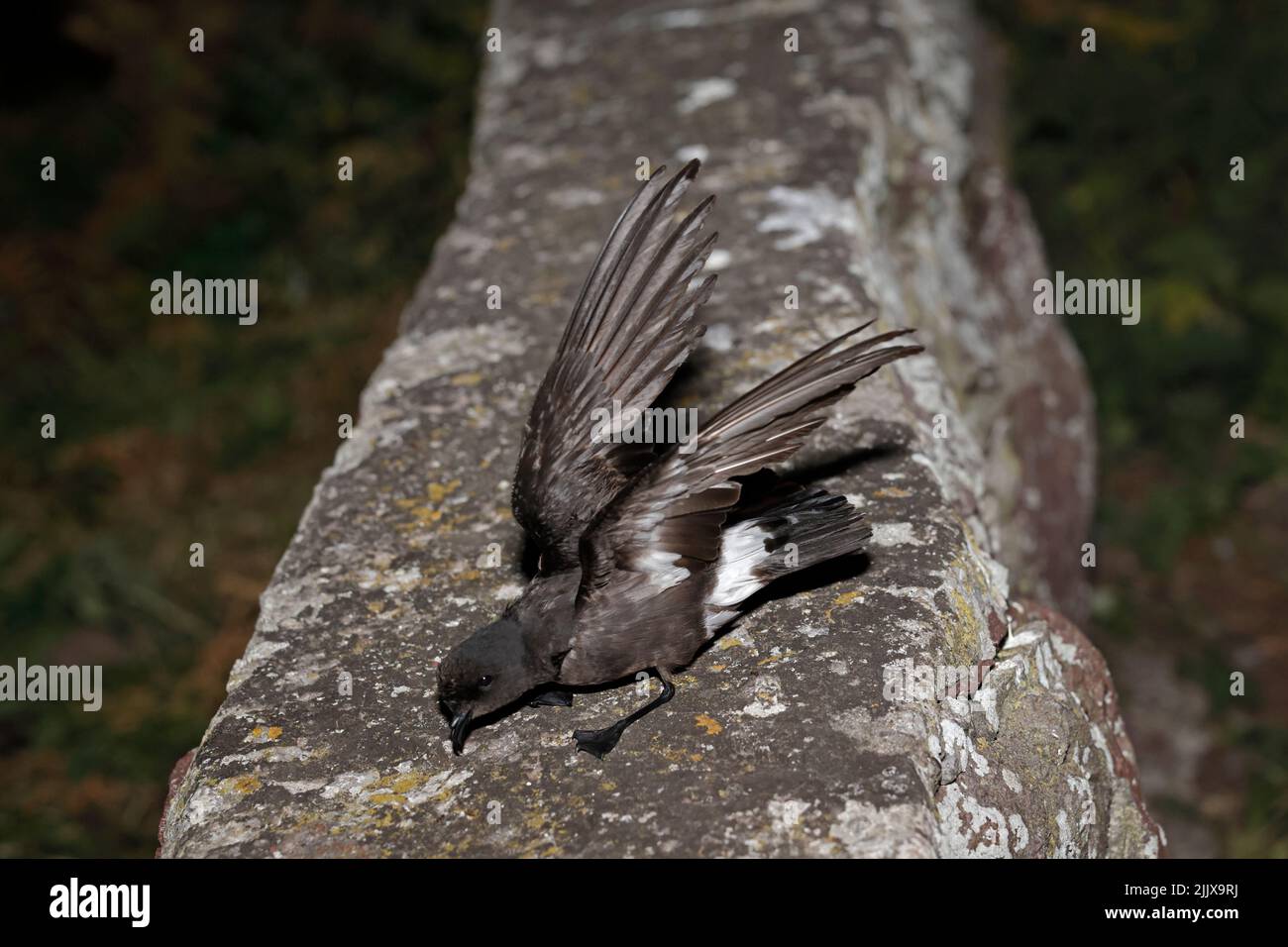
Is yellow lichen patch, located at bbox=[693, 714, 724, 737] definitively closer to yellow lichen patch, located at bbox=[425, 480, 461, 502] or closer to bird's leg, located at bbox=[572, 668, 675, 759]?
bird's leg, located at bbox=[572, 668, 675, 759]

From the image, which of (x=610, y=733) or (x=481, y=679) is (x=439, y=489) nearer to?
(x=481, y=679)

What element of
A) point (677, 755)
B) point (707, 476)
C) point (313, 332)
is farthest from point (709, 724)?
point (313, 332)

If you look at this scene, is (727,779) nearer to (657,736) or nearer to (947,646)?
(657,736)

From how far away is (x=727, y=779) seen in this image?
2.21 m

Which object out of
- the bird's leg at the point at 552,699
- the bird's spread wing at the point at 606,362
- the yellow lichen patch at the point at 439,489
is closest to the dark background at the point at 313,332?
the yellow lichen patch at the point at 439,489

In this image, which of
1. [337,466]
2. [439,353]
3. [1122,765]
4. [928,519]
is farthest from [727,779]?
[439,353]

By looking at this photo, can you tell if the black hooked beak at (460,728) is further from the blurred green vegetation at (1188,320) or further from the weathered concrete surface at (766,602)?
the blurred green vegetation at (1188,320)

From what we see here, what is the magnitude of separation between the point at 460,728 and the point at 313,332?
4898mm

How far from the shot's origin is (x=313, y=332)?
6.88 meters

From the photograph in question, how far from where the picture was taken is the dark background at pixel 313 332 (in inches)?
200

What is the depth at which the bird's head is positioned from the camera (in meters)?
2.37

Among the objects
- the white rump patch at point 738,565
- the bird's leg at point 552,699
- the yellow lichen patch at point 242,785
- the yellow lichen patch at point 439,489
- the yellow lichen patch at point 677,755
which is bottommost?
the yellow lichen patch at point 242,785

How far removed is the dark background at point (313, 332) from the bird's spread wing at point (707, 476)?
281 cm

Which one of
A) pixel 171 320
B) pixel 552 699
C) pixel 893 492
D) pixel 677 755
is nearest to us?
pixel 677 755
